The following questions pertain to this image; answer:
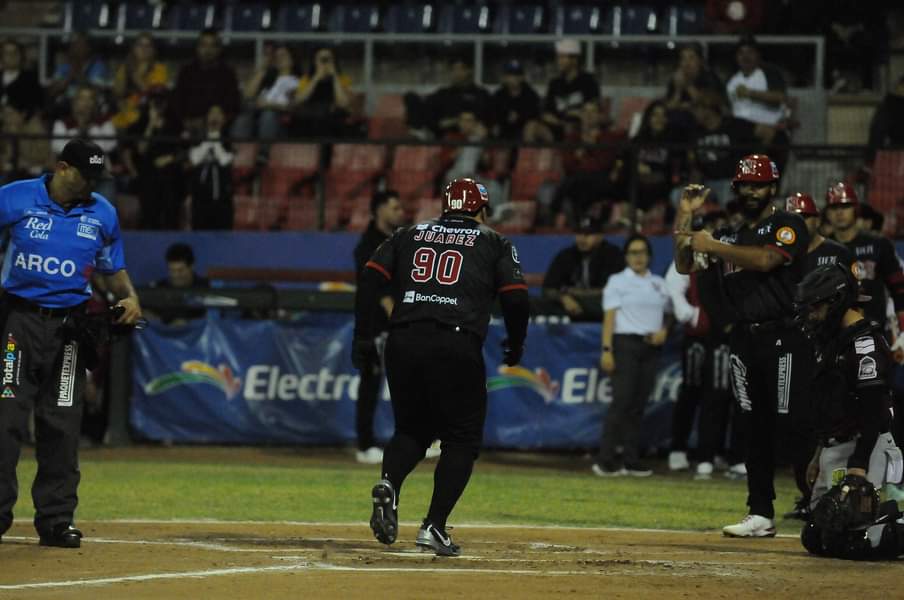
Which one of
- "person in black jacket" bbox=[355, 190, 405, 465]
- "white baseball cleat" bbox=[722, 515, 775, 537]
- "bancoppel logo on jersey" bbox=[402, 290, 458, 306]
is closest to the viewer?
"bancoppel logo on jersey" bbox=[402, 290, 458, 306]

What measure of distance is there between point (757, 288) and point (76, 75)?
13006 millimetres

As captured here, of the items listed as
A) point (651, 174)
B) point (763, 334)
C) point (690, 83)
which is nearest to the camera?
point (763, 334)

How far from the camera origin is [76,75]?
68.2ft

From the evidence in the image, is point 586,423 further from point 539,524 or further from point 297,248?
point 539,524

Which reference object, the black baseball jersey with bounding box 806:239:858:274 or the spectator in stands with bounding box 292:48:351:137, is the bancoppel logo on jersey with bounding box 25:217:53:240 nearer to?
the black baseball jersey with bounding box 806:239:858:274

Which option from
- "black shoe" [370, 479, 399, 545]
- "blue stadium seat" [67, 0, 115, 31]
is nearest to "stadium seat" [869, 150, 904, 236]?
"black shoe" [370, 479, 399, 545]

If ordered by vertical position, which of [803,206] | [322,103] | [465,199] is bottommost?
[465,199]

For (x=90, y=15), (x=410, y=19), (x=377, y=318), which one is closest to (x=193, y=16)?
(x=90, y=15)

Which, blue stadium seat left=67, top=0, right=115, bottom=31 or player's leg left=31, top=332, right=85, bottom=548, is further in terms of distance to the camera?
blue stadium seat left=67, top=0, right=115, bottom=31

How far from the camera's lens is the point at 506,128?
742 inches

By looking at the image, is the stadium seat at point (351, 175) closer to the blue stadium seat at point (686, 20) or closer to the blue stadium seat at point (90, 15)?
the blue stadium seat at point (686, 20)

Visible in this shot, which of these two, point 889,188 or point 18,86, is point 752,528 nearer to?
point 889,188

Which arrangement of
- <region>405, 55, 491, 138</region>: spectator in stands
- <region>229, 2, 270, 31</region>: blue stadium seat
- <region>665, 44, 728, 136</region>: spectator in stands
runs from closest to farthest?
<region>665, 44, 728, 136</region>: spectator in stands < <region>405, 55, 491, 138</region>: spectator in stands < <region>229, 2, 270, 31</region>: blue stadium seat

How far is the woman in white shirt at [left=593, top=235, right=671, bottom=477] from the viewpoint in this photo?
15203mm
